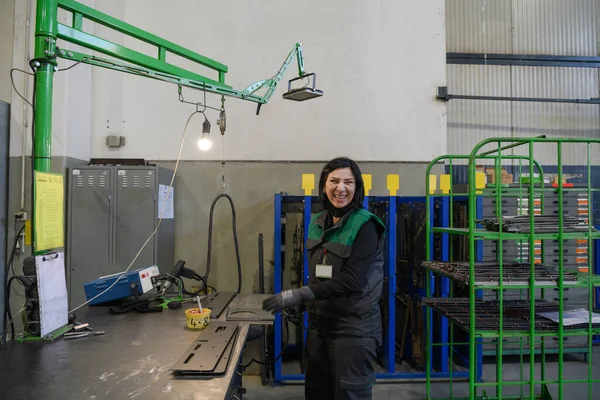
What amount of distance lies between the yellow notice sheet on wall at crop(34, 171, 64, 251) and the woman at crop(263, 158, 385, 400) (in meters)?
1.09

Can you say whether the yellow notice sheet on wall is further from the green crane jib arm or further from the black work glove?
the black work glove

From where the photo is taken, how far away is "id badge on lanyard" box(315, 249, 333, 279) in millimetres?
1851

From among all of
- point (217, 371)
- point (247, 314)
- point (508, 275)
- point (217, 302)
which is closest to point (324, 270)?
point (247, 314)

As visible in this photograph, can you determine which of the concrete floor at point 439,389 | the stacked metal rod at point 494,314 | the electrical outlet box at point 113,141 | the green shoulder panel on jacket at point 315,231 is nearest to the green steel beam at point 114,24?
the green shoulder panel on jacket at point 315,231

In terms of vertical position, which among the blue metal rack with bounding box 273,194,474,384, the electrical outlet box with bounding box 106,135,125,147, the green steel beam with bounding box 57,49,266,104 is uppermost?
the green steel beam with bounding box 57,49,266,104

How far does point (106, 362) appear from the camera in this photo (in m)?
1.49

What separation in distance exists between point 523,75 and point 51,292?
17.0ft

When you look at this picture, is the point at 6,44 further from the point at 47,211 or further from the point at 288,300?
the point at 288,300

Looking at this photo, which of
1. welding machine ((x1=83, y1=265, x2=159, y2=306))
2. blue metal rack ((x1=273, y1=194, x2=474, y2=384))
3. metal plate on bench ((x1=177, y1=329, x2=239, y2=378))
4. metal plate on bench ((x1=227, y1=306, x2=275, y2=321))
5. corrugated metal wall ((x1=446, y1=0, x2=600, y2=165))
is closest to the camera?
metal plate on bench ((x1=177, y1=329, x2=239, y2=378))

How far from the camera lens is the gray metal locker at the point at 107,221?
3.21 metres

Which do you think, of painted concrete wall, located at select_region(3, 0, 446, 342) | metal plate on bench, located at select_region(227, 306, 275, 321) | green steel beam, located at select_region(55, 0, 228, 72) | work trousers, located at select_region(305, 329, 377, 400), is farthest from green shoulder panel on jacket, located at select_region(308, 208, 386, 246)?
painted concrete wall, located at select_region(3, 0, 446, 342)

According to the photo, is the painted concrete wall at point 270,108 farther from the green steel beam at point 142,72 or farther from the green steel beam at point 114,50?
the green steel beam at point 114,50

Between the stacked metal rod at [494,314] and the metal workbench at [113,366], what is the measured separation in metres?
1.27

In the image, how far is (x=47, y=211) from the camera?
5.64 feet
